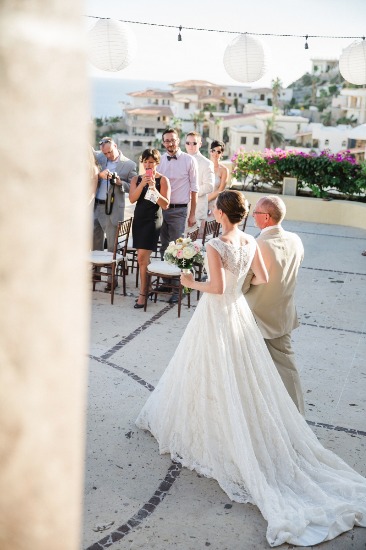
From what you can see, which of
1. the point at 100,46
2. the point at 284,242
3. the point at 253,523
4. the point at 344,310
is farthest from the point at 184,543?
the point at 100,46

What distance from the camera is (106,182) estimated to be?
26.3 ft

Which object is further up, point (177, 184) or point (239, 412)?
point (177, 184)

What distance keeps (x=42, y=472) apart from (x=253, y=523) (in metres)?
3.46

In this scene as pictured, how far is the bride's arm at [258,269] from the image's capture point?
427cm

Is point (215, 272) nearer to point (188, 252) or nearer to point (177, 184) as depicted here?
point (188, 252)

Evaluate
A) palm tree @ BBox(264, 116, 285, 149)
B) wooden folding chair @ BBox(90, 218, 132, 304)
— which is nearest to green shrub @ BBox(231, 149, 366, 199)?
wooden folding chair @ BBox(90, 218, 132, 304)

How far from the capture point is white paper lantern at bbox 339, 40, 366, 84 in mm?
9180

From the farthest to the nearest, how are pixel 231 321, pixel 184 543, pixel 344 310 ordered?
pixel 344 310 < pixel 231 321 < pixel 184 543

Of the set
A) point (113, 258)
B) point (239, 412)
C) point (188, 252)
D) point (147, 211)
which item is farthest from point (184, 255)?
point (113, 258)

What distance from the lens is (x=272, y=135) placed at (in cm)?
7206

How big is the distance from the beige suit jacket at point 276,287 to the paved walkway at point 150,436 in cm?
96

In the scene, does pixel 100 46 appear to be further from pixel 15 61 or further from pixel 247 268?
pixel 15 61

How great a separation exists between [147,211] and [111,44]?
98.4 inches

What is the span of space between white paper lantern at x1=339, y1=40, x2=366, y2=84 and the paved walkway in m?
2.96
